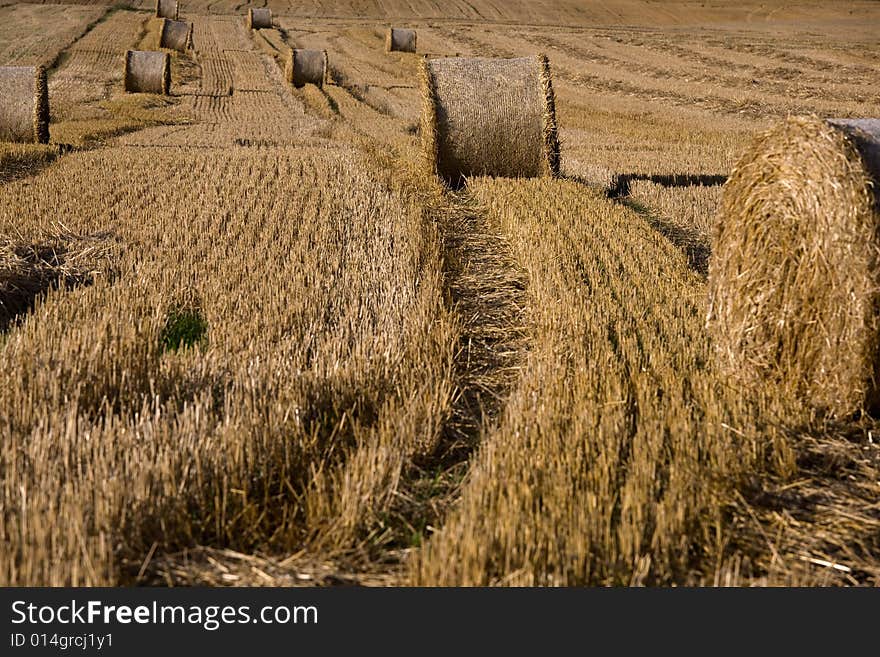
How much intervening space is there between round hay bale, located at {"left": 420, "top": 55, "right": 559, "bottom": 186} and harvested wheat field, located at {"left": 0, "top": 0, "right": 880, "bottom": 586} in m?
0.54

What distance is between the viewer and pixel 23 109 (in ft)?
41.0

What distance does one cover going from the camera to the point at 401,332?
4.59 meters

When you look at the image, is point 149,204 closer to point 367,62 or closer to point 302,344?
point 302,344

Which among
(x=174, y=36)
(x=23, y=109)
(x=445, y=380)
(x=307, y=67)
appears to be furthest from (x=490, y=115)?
(x=174, y=36)

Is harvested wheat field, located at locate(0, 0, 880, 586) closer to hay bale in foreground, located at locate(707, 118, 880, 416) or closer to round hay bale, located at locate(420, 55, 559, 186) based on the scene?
hay bale in foreground, located at locate(707, 118, 880, 416)

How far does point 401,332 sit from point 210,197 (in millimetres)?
4582

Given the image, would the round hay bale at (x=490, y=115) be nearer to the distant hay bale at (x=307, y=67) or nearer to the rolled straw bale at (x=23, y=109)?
the rolled straw bale at (x=23, y=109)

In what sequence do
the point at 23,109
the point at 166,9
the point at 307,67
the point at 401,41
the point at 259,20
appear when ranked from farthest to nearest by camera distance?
1. the point at 166,9
2. the point at 259,20
3. the point at 401,41
4. the point at 307,67
5. the point at 23,109

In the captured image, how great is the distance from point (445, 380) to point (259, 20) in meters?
38.8

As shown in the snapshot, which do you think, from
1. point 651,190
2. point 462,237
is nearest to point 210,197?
point 462,237

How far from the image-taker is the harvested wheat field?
9.14 ft

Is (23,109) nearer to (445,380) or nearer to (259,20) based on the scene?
(445,380)

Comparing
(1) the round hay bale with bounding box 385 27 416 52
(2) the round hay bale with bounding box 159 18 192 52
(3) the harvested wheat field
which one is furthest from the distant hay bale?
(3) the harvested wheat field

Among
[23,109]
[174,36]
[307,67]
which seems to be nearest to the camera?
[23,109]
